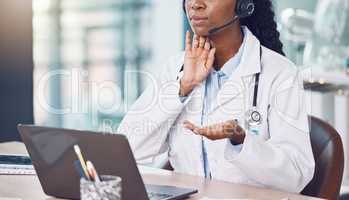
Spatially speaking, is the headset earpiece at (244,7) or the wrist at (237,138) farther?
the headset earpiece at (244,7)

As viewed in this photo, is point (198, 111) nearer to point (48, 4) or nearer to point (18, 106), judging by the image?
point (18, 106)

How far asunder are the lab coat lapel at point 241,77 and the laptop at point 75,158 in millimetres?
490

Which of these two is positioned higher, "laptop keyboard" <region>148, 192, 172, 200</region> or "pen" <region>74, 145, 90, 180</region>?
"pen" <region>74, 145, 90, 180</region>

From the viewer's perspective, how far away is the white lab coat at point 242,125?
1.82 meters

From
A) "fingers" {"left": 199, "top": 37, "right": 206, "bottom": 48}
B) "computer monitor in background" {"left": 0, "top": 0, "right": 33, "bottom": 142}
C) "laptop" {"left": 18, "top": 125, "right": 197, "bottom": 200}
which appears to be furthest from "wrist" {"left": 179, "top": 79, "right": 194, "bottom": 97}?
"computer monitor in background" {"left": 0, "top": 0, "right": 33, "bottom": 142}

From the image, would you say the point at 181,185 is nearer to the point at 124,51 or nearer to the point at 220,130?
the point at 220,130

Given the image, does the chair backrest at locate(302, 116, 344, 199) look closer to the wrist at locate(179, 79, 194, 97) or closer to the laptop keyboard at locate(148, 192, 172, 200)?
the wrist at locate(179, 79, 194, 97)

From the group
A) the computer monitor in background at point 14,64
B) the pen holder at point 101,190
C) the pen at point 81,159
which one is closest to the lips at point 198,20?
the pen at point 81,159

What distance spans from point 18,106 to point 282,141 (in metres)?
1.68

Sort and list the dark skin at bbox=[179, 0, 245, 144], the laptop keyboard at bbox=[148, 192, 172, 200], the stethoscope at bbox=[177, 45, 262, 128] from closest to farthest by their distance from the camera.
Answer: the laptop keyboard at bbox=[148, 192, 172, 200] < the stethoscope at bbox=[177, 45, 262, 128] < the dark skin at bbox=[179, 0, 245, 144]

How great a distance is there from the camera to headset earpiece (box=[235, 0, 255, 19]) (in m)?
2.15

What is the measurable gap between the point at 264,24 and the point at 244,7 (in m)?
0.15

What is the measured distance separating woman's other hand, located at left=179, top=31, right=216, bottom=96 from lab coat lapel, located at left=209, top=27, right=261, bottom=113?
85 mm

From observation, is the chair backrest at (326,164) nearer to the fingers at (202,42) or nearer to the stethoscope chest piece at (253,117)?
the stethoscope chest piece at (253,117)
